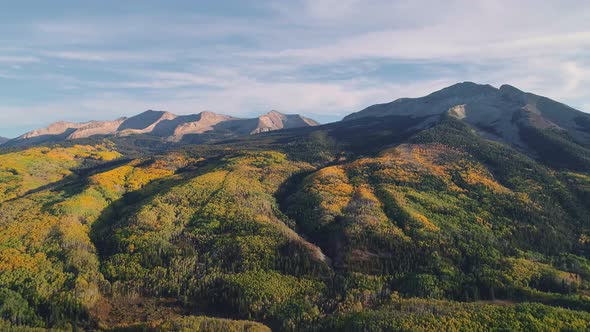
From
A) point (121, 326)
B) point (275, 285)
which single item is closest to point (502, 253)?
point (275, 285)

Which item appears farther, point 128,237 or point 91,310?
point 128,237

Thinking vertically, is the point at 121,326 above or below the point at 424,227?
below

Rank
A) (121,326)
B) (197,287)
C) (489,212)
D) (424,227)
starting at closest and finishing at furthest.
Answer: (121,326), (197,287), (424,227), (489,212)

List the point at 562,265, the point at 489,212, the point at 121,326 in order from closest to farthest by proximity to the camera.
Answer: the point at 121,326 → the point at 562,265 → the point at 489,212

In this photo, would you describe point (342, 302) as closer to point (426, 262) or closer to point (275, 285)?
point (275, 285)

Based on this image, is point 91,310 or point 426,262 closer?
point 91,310

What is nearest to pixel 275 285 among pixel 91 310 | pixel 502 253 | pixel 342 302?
pixel 342 302

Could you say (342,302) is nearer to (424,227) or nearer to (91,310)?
(424,227)

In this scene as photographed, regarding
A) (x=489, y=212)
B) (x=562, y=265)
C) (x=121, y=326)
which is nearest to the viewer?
(x=121, y=326)

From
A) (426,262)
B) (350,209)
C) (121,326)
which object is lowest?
(121,326)
